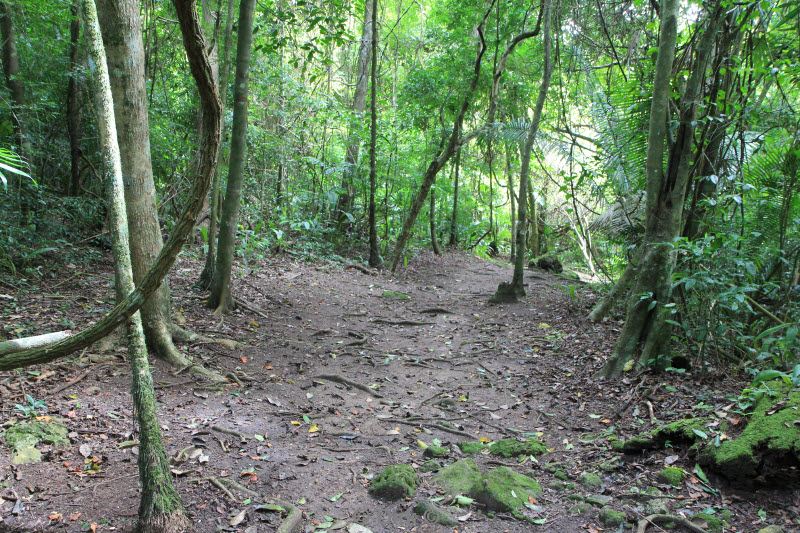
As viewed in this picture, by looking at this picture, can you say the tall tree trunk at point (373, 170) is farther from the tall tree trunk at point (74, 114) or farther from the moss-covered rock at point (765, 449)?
the moss-covered rock at point (765, 449)

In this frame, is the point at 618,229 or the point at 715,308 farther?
the point at 618,229

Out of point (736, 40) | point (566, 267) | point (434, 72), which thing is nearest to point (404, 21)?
point (434, 72)

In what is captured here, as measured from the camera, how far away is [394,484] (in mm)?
3875

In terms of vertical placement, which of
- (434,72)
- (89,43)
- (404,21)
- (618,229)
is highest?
(404,21)

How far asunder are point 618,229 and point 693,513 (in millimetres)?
6076

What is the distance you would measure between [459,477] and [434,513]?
482 mm

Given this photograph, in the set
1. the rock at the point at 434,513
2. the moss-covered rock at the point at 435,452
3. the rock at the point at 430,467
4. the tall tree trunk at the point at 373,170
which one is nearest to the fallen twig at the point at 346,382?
the moss-covered rock at the point at 435,452

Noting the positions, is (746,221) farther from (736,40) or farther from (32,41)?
(32,41)

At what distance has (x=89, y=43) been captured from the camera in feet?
9.01

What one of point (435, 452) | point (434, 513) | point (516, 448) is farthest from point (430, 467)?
point (516, 448)

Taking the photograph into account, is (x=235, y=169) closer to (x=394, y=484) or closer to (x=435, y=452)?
(x=435, y=452)

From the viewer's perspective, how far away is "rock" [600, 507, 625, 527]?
133 inches

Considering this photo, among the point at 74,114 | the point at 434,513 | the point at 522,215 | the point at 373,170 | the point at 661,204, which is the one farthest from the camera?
the point at 373,170

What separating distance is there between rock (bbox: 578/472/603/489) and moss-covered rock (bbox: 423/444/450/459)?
1143 millimetres
